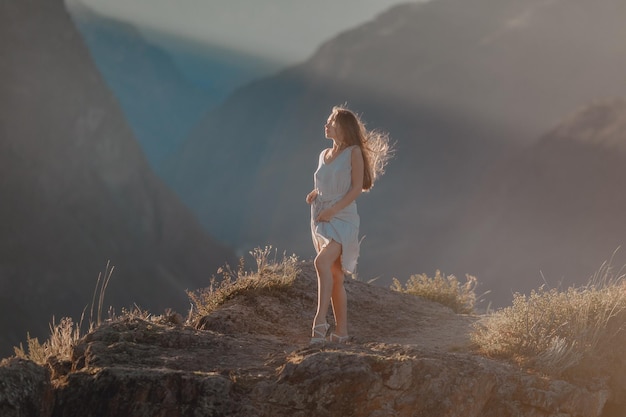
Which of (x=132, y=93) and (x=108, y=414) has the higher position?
(x=132, y=93)

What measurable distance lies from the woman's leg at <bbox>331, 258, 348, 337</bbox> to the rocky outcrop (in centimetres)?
24

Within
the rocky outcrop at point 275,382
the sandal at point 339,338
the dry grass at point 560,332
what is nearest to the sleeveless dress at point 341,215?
the sandal at point 339,338

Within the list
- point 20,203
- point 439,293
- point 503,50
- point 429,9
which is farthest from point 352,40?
point 439,293

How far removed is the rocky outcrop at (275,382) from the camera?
5004 millimetres

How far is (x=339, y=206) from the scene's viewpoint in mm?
6566

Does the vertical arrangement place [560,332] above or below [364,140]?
below

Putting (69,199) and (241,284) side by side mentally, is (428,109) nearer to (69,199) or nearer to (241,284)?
(69,199)

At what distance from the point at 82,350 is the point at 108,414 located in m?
0.86

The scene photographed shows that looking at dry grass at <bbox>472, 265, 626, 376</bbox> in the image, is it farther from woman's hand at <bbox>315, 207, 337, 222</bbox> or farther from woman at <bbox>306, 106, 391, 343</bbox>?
woman's hand at <bbox>315, 207, 337, 222</bbox>

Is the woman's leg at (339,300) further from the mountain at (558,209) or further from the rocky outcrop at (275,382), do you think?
the mountain at (558,209)

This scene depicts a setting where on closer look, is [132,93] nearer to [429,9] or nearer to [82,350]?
[429,9]

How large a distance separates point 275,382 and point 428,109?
101 metres

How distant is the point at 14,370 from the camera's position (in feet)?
16.0

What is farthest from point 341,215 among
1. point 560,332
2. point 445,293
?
point 445,293
